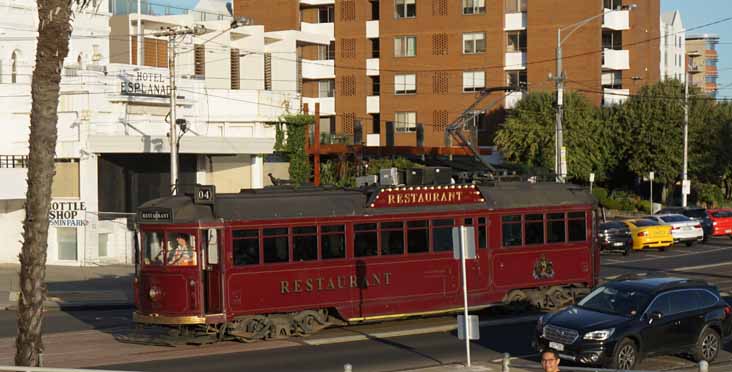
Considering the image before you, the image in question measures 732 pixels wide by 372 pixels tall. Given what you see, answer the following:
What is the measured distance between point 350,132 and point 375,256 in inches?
2103

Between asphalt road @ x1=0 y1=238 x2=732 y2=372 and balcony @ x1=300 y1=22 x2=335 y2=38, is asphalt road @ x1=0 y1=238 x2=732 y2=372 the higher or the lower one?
Answer: the lower one

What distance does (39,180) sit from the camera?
587 inches

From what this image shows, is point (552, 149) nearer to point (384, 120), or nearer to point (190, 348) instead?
point (384, 120)

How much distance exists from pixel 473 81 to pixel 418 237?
49460 millimetres

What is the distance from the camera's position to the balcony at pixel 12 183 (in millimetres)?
40156

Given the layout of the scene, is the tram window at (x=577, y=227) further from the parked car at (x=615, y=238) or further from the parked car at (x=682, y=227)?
the parked car at (x=682, y=227)

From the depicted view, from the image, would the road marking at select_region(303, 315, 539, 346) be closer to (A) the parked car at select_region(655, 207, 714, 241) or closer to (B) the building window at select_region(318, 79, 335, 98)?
(A) the parked car at select_region(655, 207, 714, 241)

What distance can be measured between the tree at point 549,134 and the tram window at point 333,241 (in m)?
43.6

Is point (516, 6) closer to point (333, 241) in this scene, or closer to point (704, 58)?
point (333, 241)

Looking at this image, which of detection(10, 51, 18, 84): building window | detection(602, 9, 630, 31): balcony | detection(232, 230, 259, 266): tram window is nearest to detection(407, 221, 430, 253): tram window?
detection(232, 230, 259, 266): tram window

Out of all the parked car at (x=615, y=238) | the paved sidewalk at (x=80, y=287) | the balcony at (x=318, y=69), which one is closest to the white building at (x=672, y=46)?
the balcony at (x=318, y=69)

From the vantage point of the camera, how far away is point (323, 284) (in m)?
23.2

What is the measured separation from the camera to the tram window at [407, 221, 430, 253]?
80.5 feet

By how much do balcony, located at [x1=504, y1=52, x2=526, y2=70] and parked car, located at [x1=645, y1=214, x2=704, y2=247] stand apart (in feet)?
81.5
